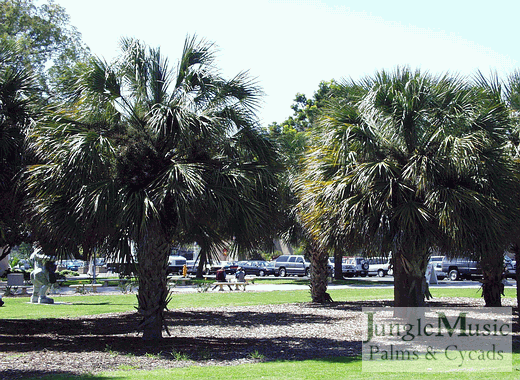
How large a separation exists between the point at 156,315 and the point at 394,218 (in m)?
4.99

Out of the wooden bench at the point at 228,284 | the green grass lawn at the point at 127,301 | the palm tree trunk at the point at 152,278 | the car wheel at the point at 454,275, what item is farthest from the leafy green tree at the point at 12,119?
the car wheel at the point at 454,275

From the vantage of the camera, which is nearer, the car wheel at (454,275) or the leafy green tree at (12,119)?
the leafy green tree at (12,119)

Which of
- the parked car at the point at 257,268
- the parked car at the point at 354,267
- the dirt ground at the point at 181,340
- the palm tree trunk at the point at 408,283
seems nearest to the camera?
the dirt ground at the point at 181,340

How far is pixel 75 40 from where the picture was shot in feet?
110

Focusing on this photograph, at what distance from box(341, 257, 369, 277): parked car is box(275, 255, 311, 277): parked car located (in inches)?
115

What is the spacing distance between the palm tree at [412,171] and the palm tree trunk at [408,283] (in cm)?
6

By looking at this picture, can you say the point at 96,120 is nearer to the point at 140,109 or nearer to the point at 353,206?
the point at 140,109

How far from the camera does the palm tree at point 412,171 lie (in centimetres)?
1095

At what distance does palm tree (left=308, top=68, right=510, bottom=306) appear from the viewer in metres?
10.9

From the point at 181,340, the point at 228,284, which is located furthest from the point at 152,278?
the point at 228,284

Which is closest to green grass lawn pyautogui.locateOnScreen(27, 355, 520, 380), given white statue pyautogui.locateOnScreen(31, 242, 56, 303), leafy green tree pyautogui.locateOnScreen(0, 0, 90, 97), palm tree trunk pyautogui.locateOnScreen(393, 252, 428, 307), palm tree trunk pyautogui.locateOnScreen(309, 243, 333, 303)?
palm tree trunk pyautogui.locateOnScreen(393, 252, 428, 307)

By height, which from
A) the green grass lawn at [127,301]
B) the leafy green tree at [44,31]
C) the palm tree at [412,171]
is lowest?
the green grass lawn at [127,301]

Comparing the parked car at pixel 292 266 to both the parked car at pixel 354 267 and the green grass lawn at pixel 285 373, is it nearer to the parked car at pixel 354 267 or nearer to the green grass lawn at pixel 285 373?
the parked car at pixel 354 267

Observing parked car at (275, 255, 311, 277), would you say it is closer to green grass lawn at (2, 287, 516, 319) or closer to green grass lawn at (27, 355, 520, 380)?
green grass lawn at (2, 287, 516, 319)
